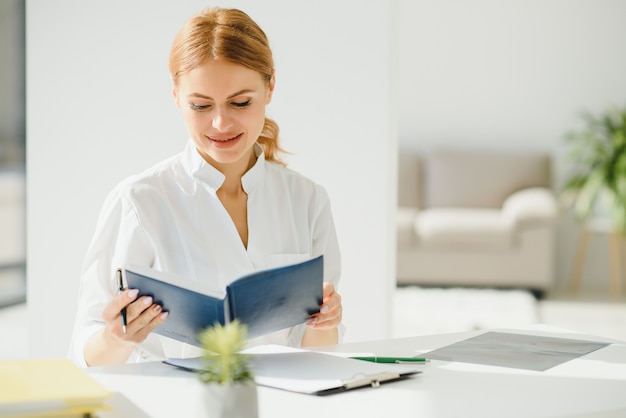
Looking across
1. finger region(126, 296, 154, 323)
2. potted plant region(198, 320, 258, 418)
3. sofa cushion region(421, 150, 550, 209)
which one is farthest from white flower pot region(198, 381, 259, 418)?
sofa cushion region(421, 150, 550, 209)

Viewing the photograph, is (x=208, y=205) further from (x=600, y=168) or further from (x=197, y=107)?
(x=600, y=168)

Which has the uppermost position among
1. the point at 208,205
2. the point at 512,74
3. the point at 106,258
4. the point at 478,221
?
the point at 512,74

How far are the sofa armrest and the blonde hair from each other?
467cm

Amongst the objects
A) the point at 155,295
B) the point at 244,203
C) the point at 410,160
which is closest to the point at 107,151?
the point at 244,203

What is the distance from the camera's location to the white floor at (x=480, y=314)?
197 inches

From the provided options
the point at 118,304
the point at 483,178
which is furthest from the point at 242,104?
the point at 483,178

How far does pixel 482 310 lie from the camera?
568cm

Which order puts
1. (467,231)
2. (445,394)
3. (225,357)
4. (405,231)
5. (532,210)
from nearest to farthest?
(225,357), (445,394), (532,210), (467,231), (405,231)

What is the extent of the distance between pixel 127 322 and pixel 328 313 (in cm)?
37

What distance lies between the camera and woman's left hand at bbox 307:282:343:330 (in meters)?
1.64

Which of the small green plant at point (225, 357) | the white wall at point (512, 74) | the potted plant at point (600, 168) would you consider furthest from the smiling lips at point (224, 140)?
the white wall at point (512, 74)

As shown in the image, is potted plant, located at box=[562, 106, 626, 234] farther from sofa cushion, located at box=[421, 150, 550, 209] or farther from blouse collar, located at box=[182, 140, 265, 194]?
blouse collar, located at box=[182, 140, 265, 194]

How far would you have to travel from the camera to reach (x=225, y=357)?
1.01 meters

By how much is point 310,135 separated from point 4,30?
121 inches
